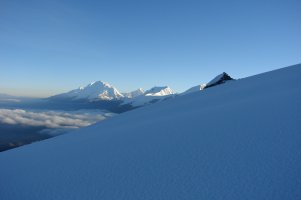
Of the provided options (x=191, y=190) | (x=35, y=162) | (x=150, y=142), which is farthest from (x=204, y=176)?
(x=35, y=162)

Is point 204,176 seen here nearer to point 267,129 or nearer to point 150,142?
point 267,129

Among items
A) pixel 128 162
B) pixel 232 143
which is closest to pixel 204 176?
pixel 232 143

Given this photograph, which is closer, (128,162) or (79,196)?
(79,196)

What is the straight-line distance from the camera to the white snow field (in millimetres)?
3740

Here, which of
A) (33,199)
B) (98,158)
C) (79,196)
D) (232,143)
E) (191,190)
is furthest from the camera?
(98,158)

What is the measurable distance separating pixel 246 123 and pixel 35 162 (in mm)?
5843

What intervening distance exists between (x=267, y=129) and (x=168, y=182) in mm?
2618

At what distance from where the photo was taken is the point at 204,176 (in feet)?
13.6

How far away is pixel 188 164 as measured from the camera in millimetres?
4766

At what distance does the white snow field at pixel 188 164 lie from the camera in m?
3.74

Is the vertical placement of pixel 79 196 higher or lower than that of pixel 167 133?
lower

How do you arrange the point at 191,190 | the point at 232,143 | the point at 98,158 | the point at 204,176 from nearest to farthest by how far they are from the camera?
the point at 191,190 < the point at 204,176 < the point at 232,143 < the point at 98,158

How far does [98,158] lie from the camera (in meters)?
6.38

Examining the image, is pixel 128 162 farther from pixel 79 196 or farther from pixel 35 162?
pixel 35 162
